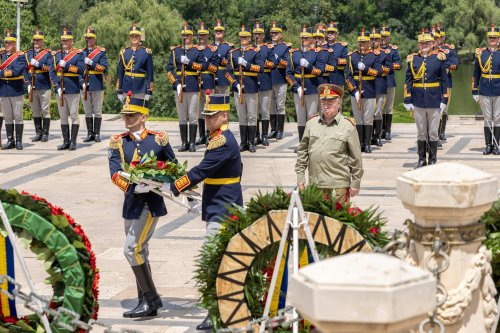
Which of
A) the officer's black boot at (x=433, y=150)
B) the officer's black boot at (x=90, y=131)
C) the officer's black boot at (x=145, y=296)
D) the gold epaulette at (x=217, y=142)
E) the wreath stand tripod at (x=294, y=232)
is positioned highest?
the gold epaulette at (x=217, y=142)

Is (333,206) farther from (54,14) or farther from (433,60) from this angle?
(54,14)

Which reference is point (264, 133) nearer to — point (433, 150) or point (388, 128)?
point (388, 128)

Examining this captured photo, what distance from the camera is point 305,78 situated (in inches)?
750

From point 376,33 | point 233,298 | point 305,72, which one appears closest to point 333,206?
point 233,298

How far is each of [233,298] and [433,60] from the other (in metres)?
10.2

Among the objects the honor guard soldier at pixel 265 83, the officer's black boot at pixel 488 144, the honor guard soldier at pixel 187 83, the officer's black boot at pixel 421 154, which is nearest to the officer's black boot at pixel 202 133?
the honor guard soldier at pixel 187 83

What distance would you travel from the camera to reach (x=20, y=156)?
61.1ft

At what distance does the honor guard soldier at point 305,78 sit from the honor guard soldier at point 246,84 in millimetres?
568

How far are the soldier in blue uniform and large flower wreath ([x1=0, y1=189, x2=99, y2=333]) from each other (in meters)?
1.86

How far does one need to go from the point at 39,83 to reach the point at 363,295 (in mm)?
17124

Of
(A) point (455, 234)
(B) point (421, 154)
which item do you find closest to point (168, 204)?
(B) point (421, 154)

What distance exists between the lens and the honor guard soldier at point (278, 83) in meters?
A: 20.0

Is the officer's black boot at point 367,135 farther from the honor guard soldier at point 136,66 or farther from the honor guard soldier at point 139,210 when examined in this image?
the honor guard soldier at point 139,210

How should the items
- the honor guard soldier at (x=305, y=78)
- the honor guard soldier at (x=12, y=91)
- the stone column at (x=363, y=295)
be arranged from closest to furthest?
the stone column at (x=363, y=295) < the honor guard soldier at (x=305, y=78) < the honor guard soldier at (x=12, y=91)
